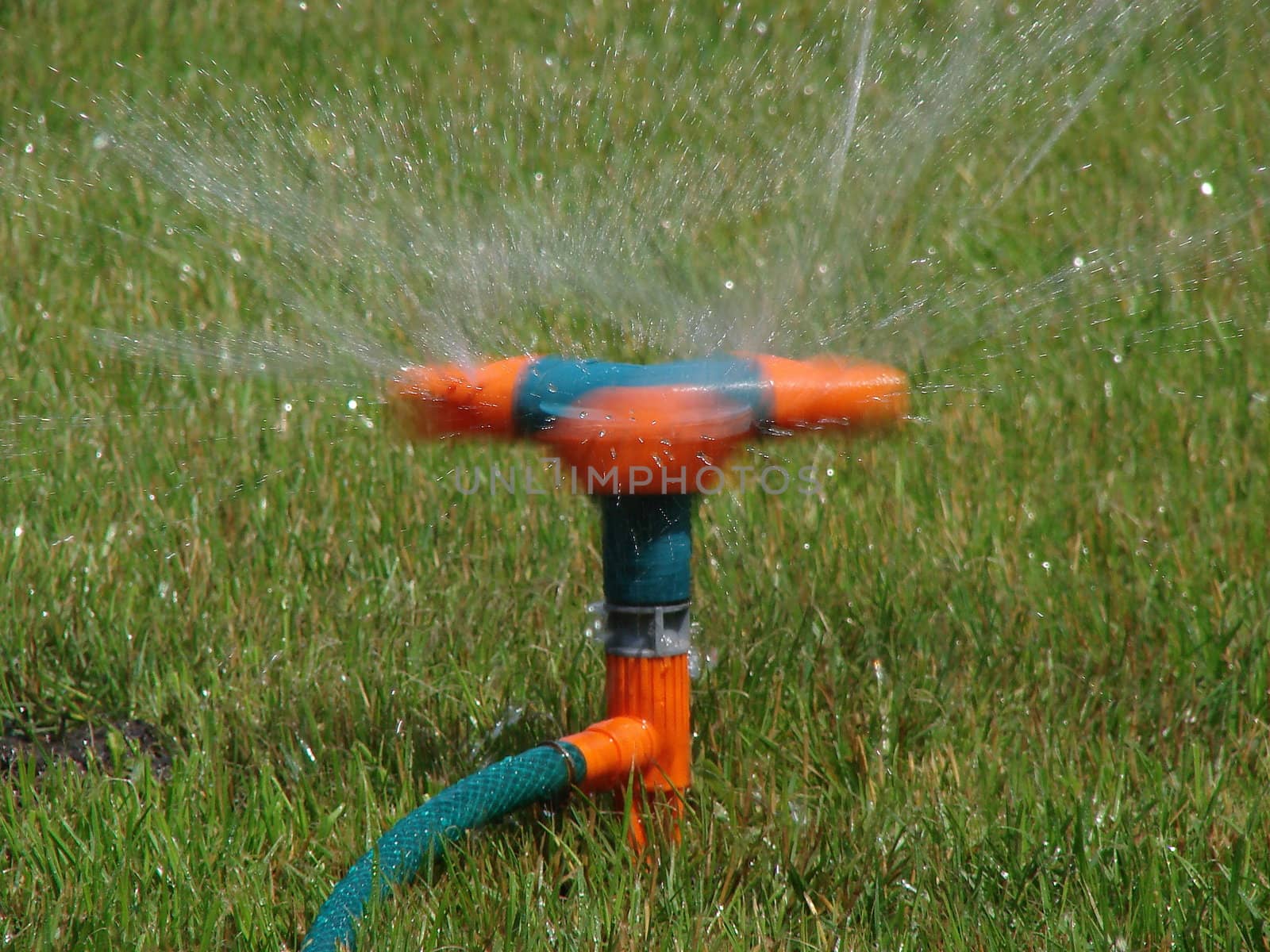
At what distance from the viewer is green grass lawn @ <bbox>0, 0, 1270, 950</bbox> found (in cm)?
178

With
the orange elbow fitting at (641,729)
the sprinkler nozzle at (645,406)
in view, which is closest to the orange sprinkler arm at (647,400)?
the sprinkler nozzle at (645,406)

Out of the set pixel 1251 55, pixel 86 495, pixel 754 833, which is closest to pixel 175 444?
pixel 86 495

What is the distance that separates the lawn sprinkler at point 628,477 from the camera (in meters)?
1.57

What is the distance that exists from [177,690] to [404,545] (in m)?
0.55

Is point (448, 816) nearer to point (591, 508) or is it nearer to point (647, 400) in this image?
point (647, 400)

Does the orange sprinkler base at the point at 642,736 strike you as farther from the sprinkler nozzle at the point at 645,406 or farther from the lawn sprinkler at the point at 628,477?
the sprinkler nozzle at the point at 645,406

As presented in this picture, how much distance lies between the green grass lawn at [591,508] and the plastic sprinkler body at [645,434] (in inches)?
5.9

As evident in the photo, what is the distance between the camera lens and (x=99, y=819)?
1.83 meters

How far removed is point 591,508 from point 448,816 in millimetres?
1089

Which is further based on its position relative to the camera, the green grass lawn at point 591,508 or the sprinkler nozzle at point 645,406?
the green grass lawn at point 591,508

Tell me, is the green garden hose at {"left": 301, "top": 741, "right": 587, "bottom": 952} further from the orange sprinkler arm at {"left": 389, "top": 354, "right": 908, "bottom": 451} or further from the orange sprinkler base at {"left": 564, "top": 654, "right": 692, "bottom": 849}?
the orange sprinkler arm at {"left": 389, "top": 354, "right": 908, "bottom": 451}

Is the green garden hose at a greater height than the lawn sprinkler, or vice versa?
the lawn sprinkler

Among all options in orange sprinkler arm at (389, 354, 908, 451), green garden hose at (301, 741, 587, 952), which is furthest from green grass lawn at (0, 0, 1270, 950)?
orange sprinkler arm at (389, 354, 908, 451)

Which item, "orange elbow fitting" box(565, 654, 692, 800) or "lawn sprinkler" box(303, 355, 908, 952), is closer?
"lawn sprinkler" box(303, 355, 908, 952)
